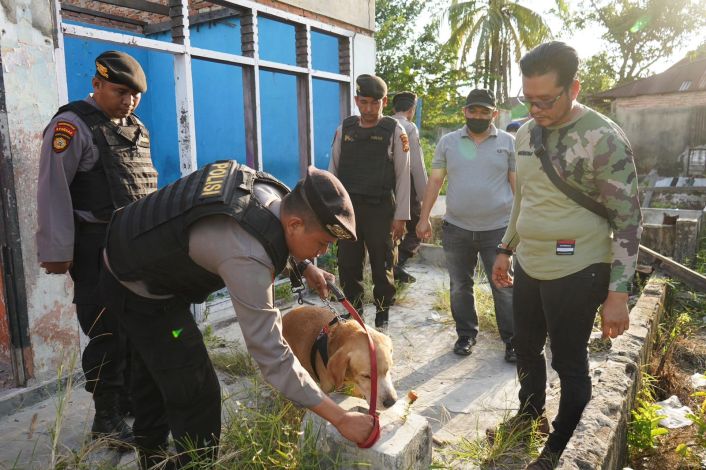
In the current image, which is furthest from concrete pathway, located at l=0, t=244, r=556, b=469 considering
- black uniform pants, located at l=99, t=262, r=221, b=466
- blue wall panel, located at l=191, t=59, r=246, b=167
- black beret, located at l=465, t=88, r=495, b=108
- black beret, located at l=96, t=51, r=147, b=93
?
blue wall panel, located at l=191, t=59, r=246, b=167

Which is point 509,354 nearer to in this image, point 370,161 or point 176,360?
point 370,161

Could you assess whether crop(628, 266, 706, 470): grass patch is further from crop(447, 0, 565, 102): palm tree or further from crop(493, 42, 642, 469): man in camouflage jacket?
crop(447, 0, 565, 102): palm tree

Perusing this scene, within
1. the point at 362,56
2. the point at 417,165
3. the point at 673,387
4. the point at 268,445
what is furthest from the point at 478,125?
the point at 362,56

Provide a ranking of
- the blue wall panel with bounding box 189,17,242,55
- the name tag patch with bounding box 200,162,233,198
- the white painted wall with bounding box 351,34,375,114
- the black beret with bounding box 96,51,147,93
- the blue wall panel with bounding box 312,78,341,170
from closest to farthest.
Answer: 1. the name tag patch with bounding box 200,162,233,198
2. the black beret with bounding box 96,51,147,93
3. the white painted wall with bounding box 351,34,375,114
4. the blue wall panel with bounding box 312,78,341,170
5. the blue wall panel with bounding box 189,17,242,55

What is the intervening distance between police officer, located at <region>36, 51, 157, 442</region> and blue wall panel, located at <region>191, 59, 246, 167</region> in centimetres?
446

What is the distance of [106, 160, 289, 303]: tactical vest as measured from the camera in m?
1.77

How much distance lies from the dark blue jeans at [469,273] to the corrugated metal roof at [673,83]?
64.8 feet

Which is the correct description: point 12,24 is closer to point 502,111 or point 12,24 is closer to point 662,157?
point 502,111

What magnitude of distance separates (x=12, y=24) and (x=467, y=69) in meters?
19.6

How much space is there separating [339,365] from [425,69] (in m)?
17.2

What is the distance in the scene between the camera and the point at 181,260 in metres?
1.95

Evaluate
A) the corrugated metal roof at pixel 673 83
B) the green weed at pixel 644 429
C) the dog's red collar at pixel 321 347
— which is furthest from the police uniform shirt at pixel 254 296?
the corrugated metal roof at pixel 673 83

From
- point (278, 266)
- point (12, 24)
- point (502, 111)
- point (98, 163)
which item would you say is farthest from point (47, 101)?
point (502, 111)

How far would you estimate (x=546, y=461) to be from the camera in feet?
8.14
